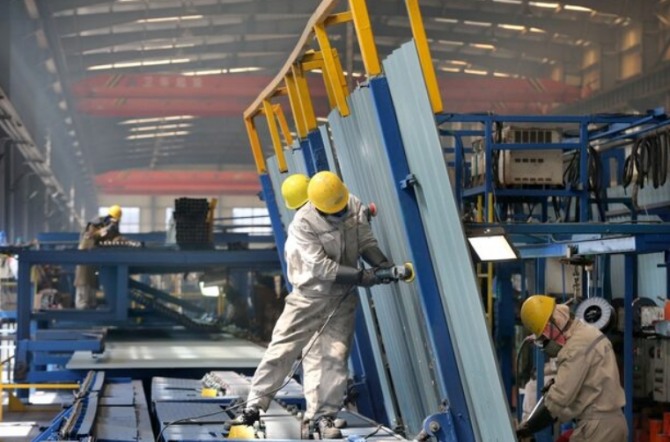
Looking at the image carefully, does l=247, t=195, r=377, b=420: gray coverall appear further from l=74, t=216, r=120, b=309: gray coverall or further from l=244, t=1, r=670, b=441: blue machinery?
l=74, t=216, r=120, b=309: gray coverall

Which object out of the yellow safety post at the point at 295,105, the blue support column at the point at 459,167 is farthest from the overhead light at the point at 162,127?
the yellow safety post at the point at 295,105

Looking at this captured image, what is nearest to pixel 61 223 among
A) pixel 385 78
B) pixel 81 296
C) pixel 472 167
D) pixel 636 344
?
pixel 81 296

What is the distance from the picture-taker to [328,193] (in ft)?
23.5

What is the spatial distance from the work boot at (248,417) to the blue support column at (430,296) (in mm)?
1435

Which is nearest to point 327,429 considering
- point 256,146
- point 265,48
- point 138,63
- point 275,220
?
point 275,220

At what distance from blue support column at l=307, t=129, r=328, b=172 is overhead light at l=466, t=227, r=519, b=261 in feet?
11.0

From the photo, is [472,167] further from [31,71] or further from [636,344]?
[31,71]

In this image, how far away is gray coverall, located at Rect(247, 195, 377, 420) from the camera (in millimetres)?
7332

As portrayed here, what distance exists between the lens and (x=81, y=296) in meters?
18.8

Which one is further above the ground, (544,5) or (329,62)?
(544,5)

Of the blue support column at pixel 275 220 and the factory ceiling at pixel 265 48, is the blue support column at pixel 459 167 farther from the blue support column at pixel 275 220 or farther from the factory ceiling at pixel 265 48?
the factory ceiling at pixel 265 48

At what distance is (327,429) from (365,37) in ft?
7.63

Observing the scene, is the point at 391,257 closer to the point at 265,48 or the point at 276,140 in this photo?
the point at 276,140

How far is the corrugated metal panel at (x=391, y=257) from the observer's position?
7.16 meters
